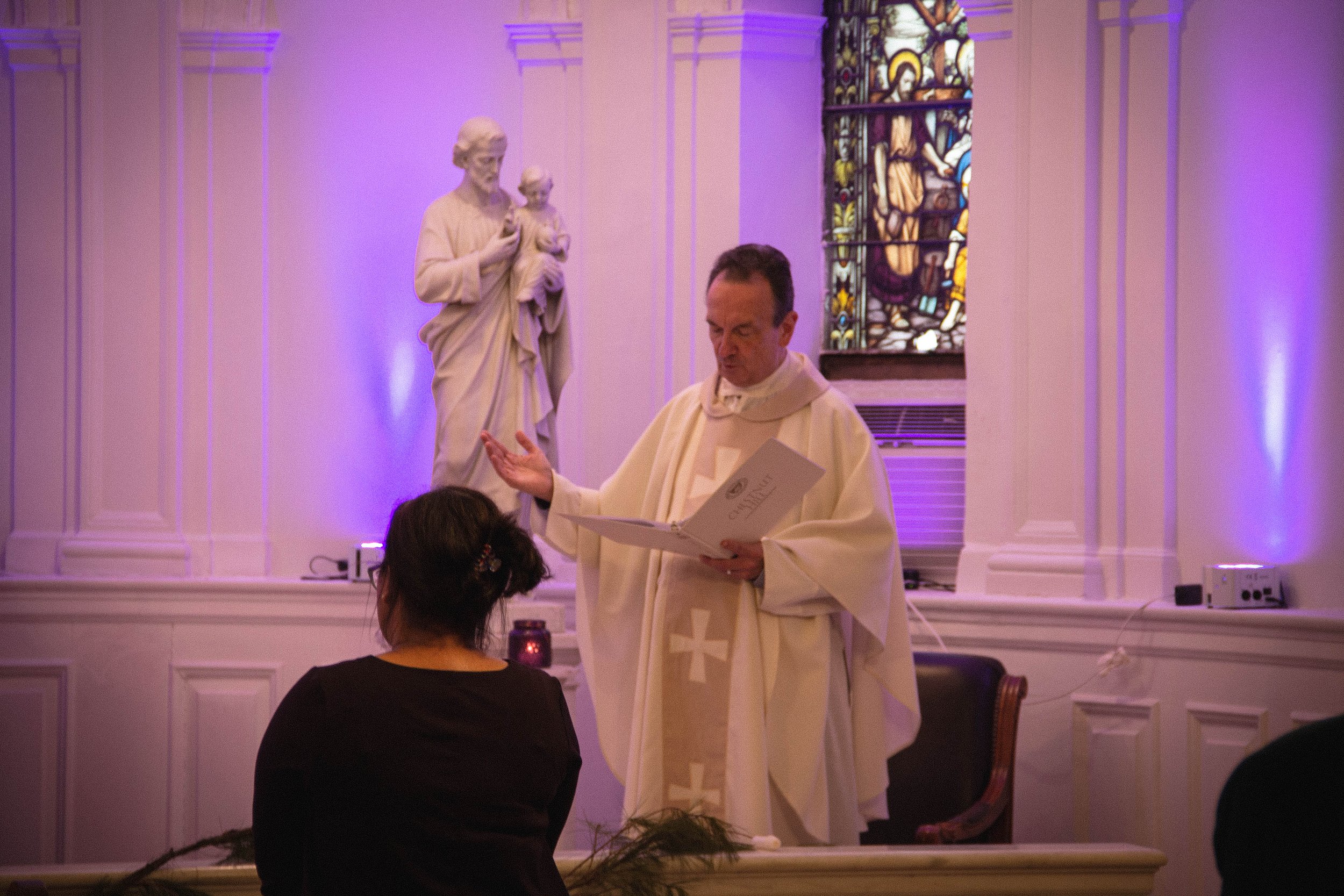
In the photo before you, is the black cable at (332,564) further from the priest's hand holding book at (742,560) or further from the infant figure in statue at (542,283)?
the priest's hand holding book at (742,560)

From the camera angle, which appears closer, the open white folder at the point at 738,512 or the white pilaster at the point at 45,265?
the open white folder at the point at 738,512

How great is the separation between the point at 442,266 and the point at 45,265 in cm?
197

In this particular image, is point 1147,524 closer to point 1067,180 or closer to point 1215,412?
point 1215,412

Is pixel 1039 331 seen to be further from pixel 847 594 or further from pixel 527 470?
pixel 527 470

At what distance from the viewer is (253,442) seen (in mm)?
5809

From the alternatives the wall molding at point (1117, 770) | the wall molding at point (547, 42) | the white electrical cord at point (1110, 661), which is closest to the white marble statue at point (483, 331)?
the wall molding at point (547, 42)

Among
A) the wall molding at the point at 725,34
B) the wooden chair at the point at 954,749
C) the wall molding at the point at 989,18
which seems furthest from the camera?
the wall molding at the point at 725,34

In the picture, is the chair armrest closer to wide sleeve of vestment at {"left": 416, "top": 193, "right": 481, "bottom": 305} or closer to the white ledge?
the white ledge

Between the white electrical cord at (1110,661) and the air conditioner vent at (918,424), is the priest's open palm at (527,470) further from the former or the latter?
the air conditioner vent at (918,424)

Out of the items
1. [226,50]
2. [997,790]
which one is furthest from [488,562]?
[226,50]

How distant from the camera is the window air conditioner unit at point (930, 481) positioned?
5777 millimetres

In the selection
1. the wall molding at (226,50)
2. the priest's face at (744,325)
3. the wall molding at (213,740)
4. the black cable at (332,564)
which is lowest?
the wall molding at (213,740)

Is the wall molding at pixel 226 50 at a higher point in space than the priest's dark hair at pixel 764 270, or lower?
higher

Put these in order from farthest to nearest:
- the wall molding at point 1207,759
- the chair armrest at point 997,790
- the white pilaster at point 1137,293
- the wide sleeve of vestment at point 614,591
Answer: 1. the white pilaster at point 1137,293
2. the wall molding at point 1207,759
3. the chair armrest at point 997,790
4. the wide sleeve of vestment at point 614,591
